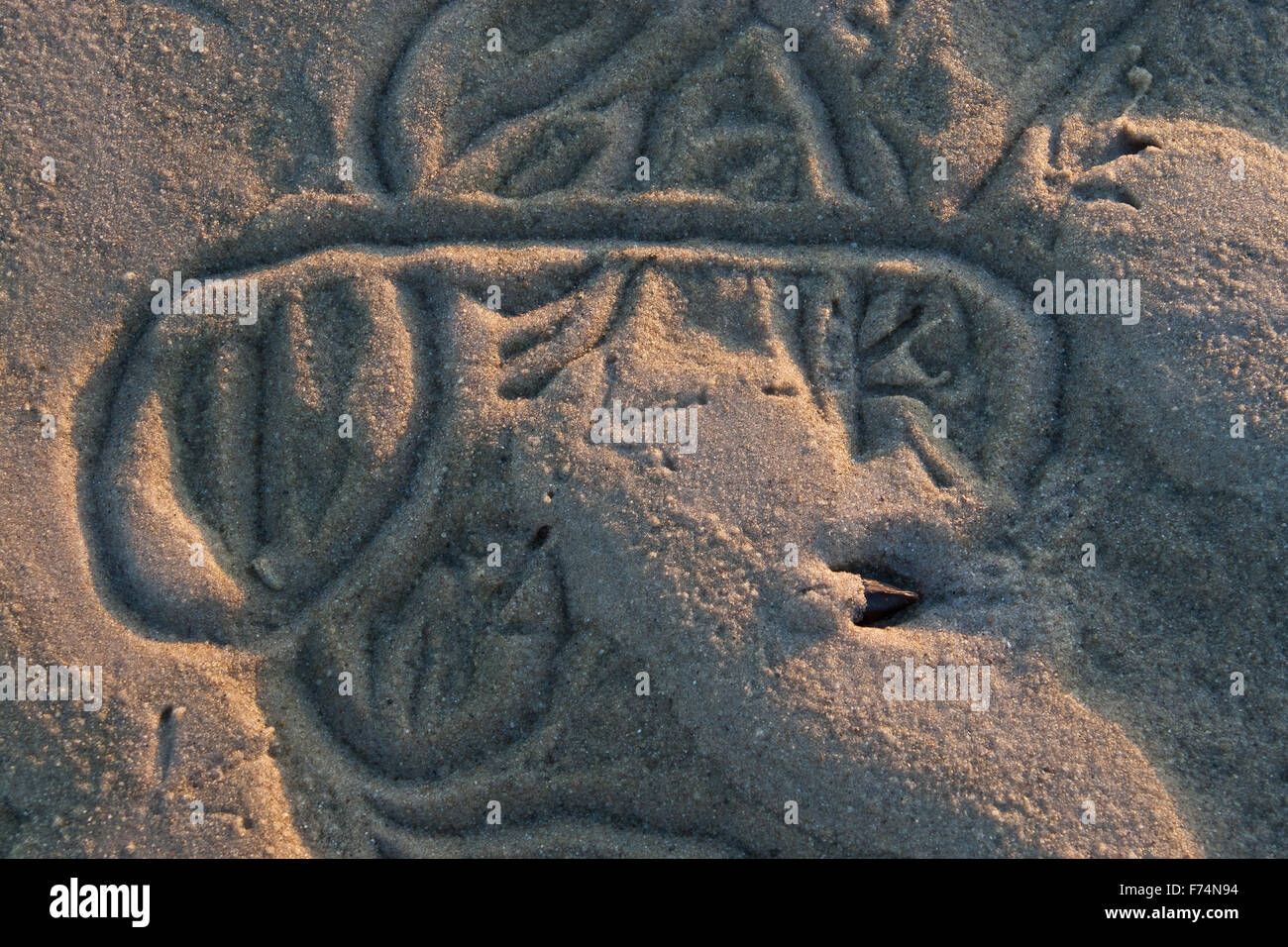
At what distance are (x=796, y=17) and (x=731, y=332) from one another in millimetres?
1568

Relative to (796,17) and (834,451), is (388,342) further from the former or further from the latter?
(796,17)

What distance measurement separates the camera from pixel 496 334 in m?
3.79

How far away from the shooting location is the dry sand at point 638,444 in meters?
3.33

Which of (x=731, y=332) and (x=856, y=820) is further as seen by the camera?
(x=731, y=332)

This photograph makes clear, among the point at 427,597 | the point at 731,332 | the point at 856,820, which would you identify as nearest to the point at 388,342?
the point at 427,597

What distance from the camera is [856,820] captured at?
10.5ft

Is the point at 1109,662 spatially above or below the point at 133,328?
below

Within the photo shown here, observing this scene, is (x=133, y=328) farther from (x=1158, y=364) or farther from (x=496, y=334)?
(x=1158, y=364)

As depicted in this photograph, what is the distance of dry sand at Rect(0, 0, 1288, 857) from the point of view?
333 cm

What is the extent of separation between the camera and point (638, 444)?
3.54 meters
